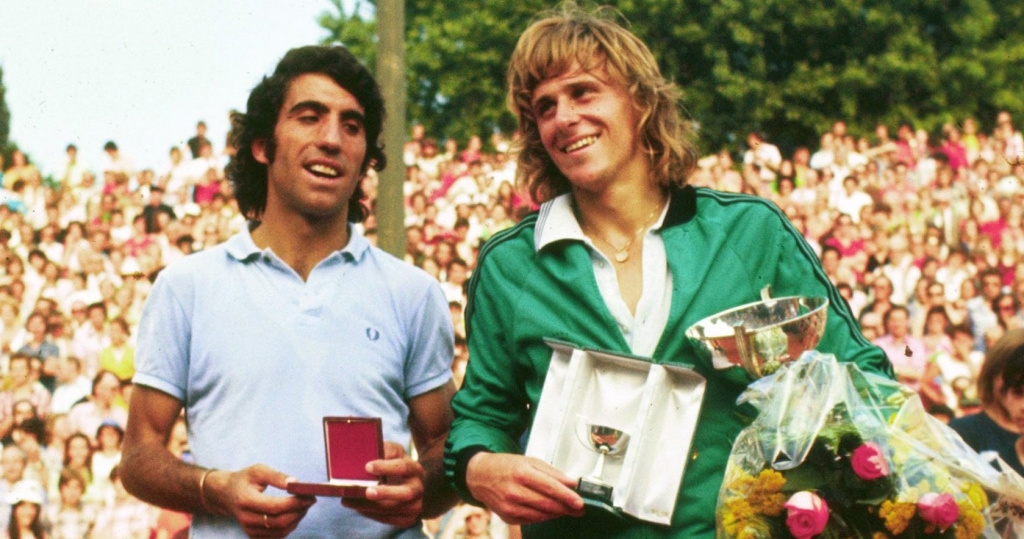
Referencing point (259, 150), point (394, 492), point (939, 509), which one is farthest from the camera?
point (259, 150)

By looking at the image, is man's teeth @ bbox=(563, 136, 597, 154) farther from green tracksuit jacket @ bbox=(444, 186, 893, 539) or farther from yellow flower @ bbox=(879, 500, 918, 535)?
yellow flower @ bbox=(879, 500, 918, 535)

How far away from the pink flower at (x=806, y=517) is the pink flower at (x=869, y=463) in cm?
9

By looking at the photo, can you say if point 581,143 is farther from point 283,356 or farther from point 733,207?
point 283,356

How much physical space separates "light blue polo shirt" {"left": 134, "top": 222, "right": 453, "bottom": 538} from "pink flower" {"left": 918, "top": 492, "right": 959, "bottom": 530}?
53.9 inches

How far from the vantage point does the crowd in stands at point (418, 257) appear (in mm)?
9344

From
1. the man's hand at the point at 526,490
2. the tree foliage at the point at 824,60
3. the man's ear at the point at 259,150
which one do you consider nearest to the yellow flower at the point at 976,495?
the man's hand at the point at 526,490

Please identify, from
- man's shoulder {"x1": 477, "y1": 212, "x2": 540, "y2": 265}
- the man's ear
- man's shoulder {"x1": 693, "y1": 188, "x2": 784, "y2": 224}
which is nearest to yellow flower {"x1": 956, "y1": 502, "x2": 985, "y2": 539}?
man's shoulder {"x1": 693, "y1": 188, "x2": 784, "y2": 224}

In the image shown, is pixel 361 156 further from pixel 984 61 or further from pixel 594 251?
pixel 984 61

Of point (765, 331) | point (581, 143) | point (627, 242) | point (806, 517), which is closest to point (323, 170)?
point (581, 143)

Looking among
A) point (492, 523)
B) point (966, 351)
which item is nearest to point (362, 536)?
point (492, 523)

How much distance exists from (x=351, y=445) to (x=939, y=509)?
1281 mm

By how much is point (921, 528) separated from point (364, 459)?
122 cm

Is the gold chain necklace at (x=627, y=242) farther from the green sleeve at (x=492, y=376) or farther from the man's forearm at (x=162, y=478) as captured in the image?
the man's forearm at (x=162, y=478)

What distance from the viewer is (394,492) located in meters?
3.16
